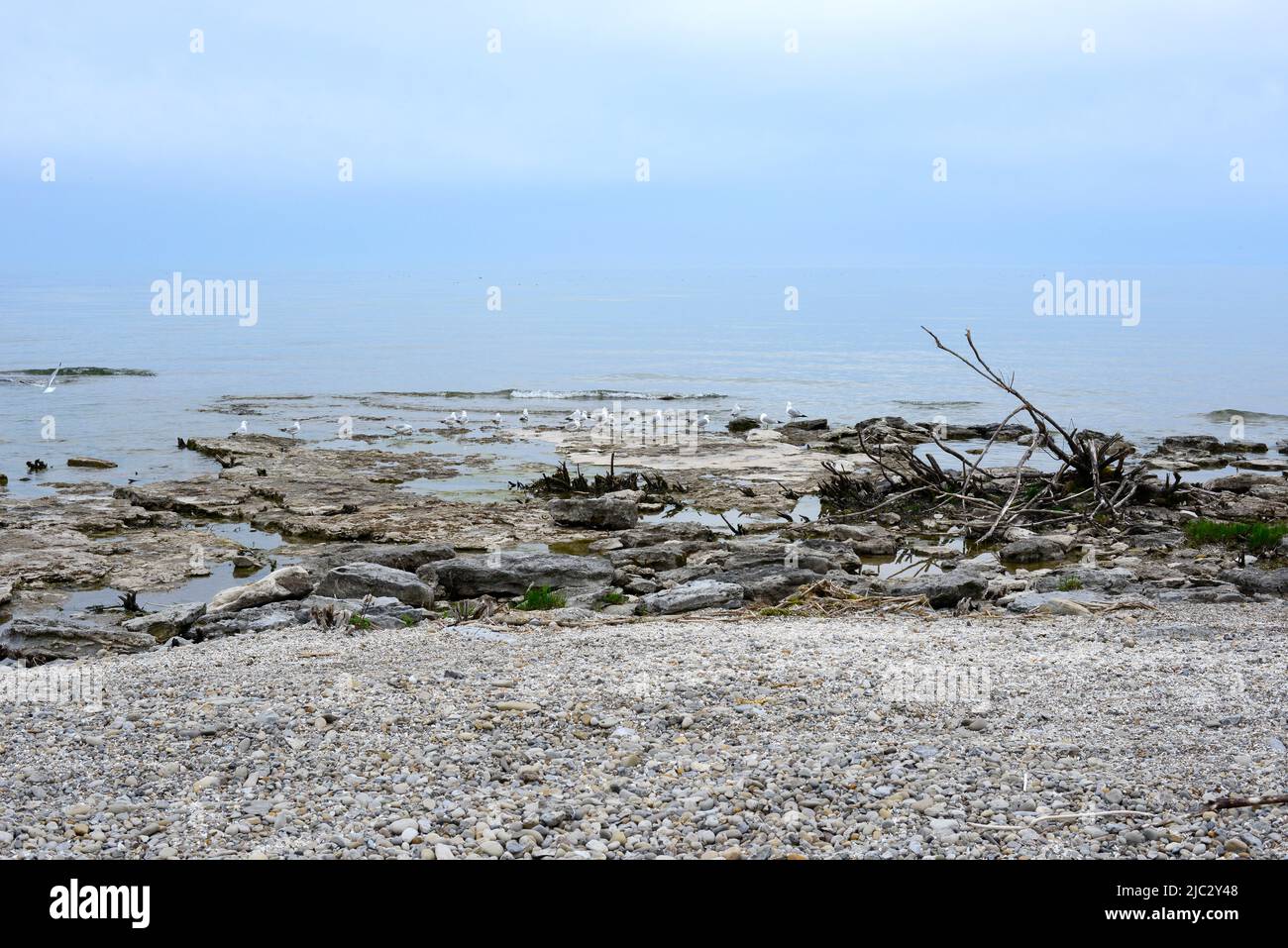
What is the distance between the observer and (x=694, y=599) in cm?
984

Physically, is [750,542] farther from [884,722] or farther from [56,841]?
[56,841]

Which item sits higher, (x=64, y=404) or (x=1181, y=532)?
(x=64, y=404)

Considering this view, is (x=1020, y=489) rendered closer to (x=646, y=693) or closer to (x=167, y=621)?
(x=646, y=693)

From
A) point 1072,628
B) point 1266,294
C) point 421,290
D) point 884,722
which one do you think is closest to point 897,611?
point 1072,628

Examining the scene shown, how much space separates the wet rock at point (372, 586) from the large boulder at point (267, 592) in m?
0.26

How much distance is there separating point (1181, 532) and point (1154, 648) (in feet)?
23.8

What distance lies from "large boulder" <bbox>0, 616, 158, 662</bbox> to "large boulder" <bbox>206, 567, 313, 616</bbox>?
745mm

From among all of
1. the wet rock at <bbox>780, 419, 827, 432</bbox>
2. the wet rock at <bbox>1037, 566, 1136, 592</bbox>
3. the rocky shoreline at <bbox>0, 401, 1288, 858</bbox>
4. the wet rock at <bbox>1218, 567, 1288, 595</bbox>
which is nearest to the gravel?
the rocky shoreline at <bbox>0, 401, 1288, 858</bbox>

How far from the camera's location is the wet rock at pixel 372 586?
34.2 feet

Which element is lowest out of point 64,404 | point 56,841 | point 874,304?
point 56,841

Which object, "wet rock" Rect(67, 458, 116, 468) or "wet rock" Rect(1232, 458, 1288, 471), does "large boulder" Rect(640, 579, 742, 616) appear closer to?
"wet rock" Rect(67, 458, 116, 468)

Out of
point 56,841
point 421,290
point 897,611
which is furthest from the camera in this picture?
point 421,290

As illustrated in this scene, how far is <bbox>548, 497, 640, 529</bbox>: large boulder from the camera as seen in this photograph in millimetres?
15016
